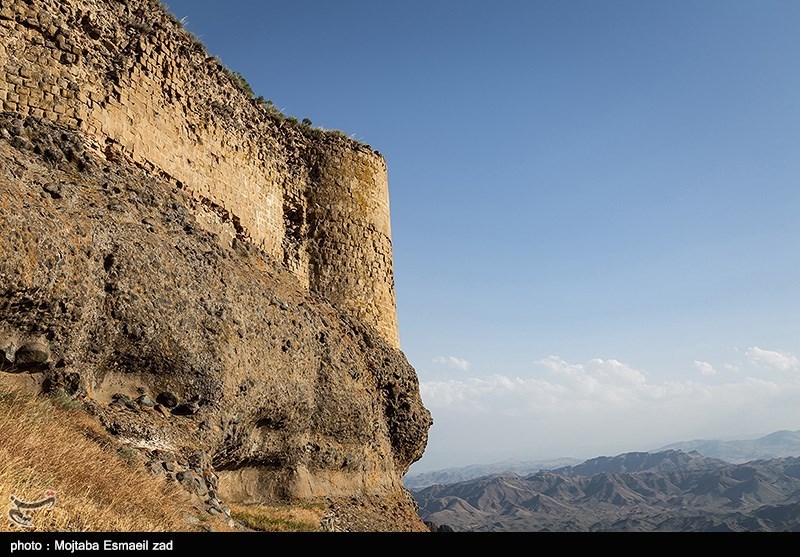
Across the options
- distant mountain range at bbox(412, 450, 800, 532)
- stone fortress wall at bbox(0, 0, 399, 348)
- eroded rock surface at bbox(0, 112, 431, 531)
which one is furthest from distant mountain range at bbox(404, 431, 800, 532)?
eroded rock surface at bbox(0, 112, 431, 531)

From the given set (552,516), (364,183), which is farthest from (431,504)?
(364,183)

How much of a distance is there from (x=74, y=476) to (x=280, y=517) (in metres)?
5.10

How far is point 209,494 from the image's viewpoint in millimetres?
7941

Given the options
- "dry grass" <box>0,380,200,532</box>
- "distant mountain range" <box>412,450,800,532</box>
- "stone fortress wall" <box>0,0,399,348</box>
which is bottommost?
"distant mountain range" <box>412,450,800,532</box>

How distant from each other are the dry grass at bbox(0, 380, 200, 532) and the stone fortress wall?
535cm

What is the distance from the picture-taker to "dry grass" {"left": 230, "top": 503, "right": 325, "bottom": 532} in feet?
29.6

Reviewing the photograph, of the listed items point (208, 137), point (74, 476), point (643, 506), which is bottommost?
point (643, 506)

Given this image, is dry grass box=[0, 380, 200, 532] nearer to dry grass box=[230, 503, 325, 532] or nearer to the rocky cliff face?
the rocky cliff face

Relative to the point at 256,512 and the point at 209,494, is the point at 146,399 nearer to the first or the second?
the point at 209,494

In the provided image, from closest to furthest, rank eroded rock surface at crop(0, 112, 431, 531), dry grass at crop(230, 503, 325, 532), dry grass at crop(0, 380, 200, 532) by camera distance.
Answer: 1. dry grass at crop(0, 380, 200, 532)
2. eroded rock surface at crop(0, 112, 431, 531)
3. dry grass at crop(230, 503, 325, 532)

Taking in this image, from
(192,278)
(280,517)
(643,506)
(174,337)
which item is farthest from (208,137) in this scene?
(643,506)

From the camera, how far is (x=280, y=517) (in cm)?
997

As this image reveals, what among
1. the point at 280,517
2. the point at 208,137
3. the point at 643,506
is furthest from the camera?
the point at 643,506

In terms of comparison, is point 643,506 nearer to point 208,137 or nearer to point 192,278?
point 208,137
